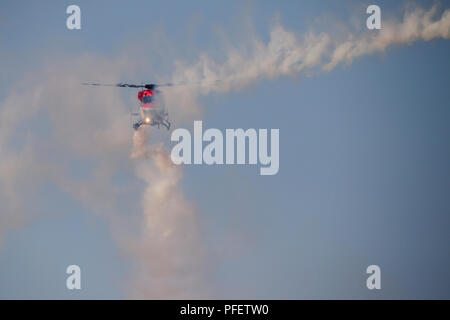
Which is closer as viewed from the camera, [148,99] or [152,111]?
[152,111]

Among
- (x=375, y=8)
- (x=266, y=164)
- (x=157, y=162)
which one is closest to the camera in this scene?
(x=375, y=8)

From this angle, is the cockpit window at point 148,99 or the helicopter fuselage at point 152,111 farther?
the cockpit window at point 148,99

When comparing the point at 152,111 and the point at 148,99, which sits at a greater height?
the point at 148,99

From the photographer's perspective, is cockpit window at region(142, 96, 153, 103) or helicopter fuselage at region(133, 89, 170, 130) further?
cockpit window at region(142, 96, 153, 103)
